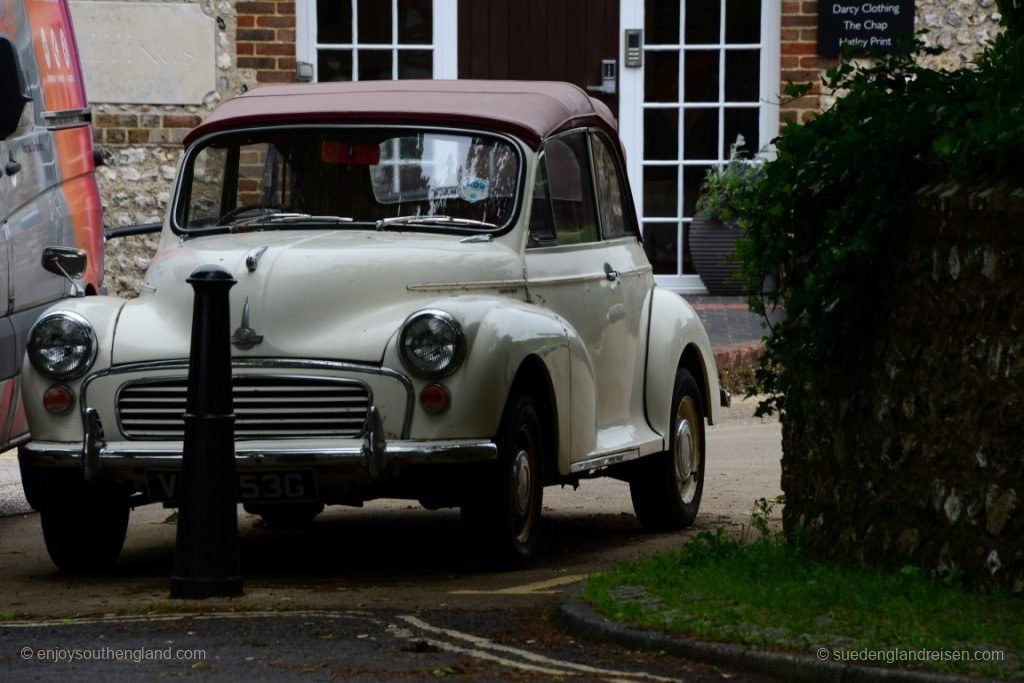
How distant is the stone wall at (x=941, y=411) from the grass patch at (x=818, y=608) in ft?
0.43

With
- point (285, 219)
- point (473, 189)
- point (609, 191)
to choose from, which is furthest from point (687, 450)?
point (285, 219)

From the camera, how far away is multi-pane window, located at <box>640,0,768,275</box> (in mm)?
16547

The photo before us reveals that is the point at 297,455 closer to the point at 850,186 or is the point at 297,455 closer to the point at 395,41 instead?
the point at 850,186

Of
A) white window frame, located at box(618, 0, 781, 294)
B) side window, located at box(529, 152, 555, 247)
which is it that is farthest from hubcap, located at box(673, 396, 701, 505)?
white window frame, located at box(618, 0, 781, 294)

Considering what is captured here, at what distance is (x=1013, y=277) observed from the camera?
5609 millimetres

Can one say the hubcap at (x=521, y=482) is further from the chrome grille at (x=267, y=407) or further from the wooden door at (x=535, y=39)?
the wooden door at (x=535, y=39)

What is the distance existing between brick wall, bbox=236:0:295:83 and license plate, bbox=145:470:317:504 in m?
10.2

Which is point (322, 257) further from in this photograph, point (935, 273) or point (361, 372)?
point (935, 273)

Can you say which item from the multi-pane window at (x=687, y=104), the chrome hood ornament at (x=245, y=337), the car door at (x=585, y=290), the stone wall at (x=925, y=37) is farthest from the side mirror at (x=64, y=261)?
the stone wall at (x=925, y=37)

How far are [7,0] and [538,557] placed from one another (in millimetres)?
3462

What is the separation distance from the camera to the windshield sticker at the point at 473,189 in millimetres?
7590

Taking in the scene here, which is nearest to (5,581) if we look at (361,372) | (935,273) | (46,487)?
(46,487)

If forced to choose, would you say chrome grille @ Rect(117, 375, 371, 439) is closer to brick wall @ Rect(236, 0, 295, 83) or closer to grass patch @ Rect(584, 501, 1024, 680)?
grass patch @ Rect(584, 501, 1024, 680)

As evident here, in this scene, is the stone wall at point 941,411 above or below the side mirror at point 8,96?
below
